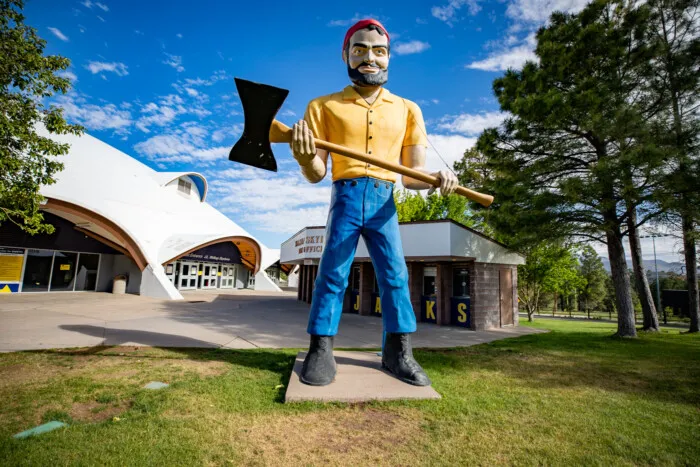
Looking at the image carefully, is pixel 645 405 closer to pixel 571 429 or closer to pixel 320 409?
pixel 571 429

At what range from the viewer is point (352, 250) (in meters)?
3.54

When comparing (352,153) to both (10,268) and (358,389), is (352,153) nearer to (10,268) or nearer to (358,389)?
(358,389)

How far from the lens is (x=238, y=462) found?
6.31ft

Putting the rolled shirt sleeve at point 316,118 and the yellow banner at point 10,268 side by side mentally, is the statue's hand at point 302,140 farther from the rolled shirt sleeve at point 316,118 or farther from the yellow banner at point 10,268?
the yellow banner at point 10,268

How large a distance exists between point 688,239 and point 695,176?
2066 millimetres

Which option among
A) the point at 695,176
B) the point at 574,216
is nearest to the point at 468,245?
the point at 574,216

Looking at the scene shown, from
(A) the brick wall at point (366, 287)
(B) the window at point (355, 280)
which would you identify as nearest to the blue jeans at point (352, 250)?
(A) the brick wall at point (366, 287)

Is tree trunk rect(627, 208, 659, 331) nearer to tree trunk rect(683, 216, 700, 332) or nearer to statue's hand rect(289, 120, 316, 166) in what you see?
tree trunk rect(683, 216, 700, 332)

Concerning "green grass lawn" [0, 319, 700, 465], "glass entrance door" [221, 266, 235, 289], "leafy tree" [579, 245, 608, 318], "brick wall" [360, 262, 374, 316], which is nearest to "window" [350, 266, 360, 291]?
"brick wall" [360, 262, 374, 316]

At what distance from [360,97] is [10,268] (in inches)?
759

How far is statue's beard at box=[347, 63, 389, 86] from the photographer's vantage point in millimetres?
3484

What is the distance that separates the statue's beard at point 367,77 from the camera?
3.48 m

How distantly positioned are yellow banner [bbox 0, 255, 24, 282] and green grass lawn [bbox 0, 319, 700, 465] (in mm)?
15135

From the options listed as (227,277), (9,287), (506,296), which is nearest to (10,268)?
(9,287)
